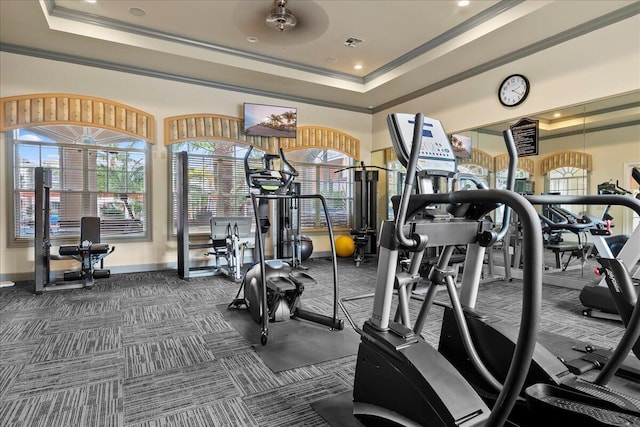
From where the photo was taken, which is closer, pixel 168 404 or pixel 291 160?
pixel 168 404

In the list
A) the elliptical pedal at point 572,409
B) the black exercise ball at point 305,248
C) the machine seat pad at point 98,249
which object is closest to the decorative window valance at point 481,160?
the black exercise ball at point 305,248

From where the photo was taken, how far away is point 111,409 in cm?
196

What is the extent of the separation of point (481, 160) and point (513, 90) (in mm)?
1147

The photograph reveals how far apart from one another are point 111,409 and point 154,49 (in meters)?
4.84

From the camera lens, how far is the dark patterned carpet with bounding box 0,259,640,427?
1933 mm

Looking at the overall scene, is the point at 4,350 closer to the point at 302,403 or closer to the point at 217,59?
the point at 302,403

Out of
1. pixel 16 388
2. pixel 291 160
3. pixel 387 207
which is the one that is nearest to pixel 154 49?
pixel 291 160

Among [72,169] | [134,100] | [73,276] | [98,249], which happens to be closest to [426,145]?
[98,249]

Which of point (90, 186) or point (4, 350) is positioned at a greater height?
point (90, 186)

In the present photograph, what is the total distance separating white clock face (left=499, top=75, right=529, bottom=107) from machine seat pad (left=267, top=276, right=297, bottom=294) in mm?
4313

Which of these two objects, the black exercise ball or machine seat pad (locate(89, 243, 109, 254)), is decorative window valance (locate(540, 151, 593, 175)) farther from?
machine seat pad (locate(89, 243, 109, 254))

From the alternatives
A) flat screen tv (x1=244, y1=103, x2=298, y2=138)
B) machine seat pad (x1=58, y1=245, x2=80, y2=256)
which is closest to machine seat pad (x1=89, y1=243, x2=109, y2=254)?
machine seat pad (x1=58, y1=245, x2=80, y2=256)

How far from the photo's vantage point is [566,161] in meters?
4.80

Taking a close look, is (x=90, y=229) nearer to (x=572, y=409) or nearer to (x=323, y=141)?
(x=323, y=141)
